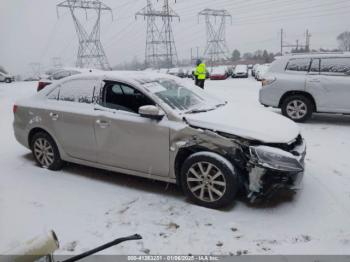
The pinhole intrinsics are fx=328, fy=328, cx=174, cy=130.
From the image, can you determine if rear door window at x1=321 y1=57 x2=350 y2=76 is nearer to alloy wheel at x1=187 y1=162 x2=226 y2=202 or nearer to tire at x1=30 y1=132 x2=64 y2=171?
alloy wheel at x1=187 y1=162 x2=226 y2=202

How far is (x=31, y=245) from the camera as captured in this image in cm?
127

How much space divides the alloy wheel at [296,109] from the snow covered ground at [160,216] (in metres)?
2.92

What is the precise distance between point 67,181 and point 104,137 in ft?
2.84

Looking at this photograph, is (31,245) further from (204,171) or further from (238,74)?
(238,74)

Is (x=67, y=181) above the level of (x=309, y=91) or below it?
below

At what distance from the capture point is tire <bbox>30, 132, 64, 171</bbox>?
4.75 meters

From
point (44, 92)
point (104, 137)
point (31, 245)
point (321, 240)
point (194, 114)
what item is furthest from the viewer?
point (44, 92)

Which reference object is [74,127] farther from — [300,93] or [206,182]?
[300,93]

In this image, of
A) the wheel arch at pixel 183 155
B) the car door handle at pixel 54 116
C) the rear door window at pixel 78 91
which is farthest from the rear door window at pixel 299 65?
the car door handle at pixel 54 116

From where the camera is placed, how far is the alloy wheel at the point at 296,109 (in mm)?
7599

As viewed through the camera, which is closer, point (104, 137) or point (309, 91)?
point (104, 137)

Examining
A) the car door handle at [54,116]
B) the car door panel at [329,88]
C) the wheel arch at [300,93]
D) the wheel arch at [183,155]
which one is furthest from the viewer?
the wheel arch at [300,93]

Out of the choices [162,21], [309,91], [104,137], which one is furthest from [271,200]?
[162,21]

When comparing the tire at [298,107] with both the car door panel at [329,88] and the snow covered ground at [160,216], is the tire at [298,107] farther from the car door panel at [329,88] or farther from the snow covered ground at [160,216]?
the snow covered ground at [160,216]
